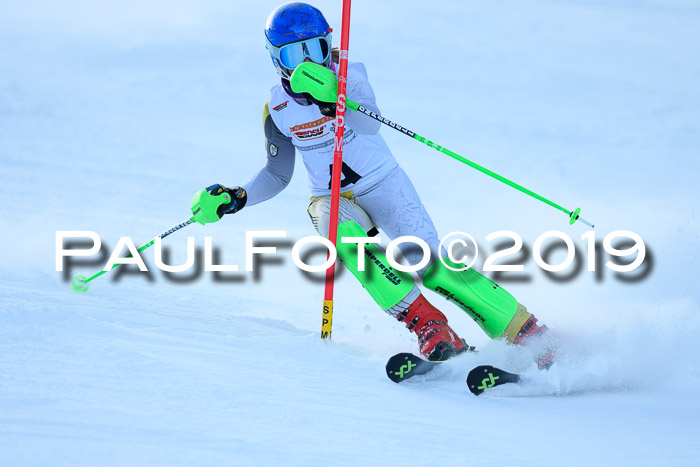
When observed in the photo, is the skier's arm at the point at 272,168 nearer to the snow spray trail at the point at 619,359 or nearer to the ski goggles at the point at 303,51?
the ski goggles at the point at 303,51

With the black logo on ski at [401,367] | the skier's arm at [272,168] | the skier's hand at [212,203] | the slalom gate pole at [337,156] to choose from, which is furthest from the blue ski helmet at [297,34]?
the black logo on ski at [401,367]

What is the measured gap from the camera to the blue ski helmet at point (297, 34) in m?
3.58

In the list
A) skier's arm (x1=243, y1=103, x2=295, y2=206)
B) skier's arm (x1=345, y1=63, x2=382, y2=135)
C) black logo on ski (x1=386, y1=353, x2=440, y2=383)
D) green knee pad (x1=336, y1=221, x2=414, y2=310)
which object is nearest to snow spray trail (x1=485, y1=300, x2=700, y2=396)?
black logo on ski (x1=386, y1=353, x2=440, y2=383)

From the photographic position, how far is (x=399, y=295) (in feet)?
11.0

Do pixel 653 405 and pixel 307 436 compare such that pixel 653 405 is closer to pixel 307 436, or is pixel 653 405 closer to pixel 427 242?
pixel 427 242

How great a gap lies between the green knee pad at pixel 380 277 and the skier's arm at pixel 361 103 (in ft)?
2.05

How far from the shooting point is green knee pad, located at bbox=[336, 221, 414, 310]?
337cm

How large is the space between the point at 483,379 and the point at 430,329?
21.1 inches

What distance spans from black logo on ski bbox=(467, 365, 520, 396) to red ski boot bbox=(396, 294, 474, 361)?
0.41 meters

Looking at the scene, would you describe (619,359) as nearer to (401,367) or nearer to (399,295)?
(399,295)

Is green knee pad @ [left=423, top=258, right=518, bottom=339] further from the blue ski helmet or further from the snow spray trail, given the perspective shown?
the blue ski helmet

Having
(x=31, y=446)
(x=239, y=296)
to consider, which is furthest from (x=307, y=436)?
(x=239, y=296)

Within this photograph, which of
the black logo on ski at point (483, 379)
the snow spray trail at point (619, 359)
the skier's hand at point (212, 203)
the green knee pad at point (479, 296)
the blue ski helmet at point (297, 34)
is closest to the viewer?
the black logo on ski at point (483, 379)

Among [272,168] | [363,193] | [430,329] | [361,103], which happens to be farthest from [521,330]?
[272,168]
